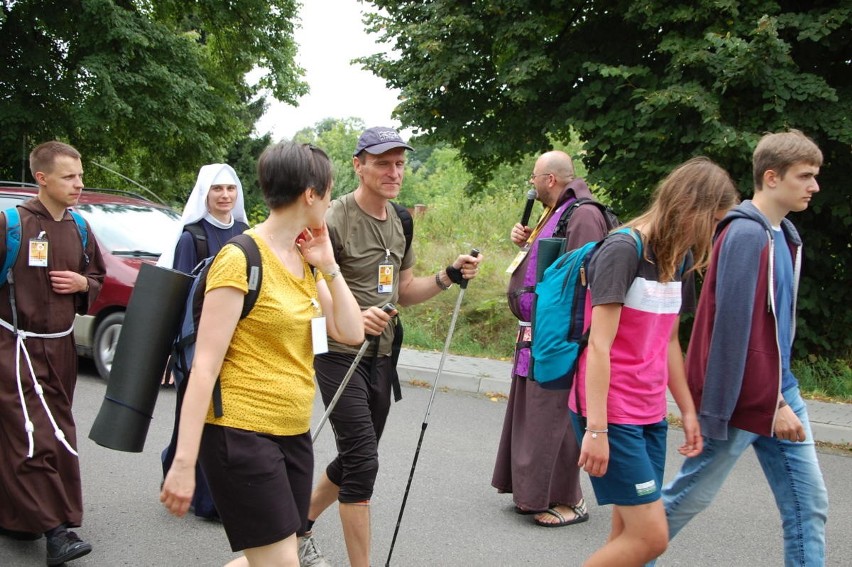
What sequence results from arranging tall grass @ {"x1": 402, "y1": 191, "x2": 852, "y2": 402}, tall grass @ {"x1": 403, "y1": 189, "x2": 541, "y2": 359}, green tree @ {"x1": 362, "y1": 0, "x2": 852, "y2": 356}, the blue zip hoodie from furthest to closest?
tall grass @ {"x1": 403, "y1": 189, "x2": 541, "y2": 359}, tall grass @ {"x1": 402, "y1": 191, "x2": 852, "y2": 402}, green tree @ {"x1": 362, "y1": 0, "x2": 852, "y2": 356}, the blue zip hoodie

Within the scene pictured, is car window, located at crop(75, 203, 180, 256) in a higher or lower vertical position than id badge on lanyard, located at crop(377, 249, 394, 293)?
lower

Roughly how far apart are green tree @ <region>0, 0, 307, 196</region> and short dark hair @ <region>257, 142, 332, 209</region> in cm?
A: 1297

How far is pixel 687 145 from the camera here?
8.79m

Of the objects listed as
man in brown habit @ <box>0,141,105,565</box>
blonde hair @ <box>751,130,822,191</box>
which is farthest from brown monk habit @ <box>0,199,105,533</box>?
blonde hair @ <box>751,130,822,191</box>

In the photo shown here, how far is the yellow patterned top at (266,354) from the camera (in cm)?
264

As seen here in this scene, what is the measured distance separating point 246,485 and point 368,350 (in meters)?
1.33

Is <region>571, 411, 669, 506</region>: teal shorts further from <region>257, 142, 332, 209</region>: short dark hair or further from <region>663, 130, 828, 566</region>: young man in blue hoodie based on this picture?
<region>257, 142, 332, 209</region>: short dark hair

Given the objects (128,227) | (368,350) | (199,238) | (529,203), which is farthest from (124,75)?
(368,350)

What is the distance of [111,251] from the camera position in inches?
332

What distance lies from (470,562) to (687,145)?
572 cm

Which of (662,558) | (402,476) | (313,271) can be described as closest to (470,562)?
(662,558)

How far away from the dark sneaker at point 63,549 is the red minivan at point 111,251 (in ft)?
14.4

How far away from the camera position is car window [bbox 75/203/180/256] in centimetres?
852

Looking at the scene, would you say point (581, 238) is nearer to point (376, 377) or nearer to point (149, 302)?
point (376, 377)
